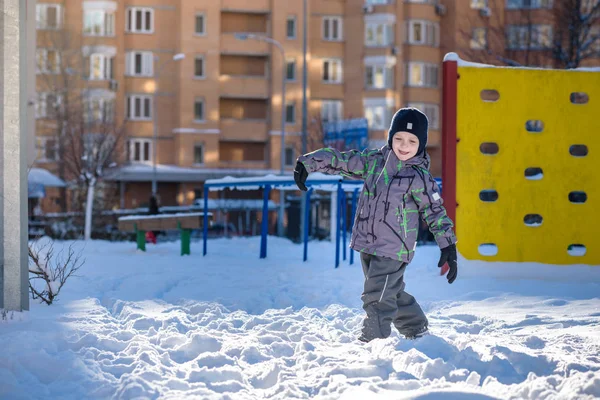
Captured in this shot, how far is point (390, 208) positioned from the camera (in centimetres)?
661


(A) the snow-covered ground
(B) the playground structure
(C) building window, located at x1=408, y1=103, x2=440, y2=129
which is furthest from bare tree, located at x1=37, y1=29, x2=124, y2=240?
(A) the snow-covered ground

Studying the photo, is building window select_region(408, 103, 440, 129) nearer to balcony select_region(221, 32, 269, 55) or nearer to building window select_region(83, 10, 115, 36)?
balcony select_region(221, 32, 269, 55)

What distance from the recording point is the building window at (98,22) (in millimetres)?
49031

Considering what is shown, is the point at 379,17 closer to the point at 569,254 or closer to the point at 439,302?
the point at 569,254

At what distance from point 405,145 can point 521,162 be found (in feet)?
23.5

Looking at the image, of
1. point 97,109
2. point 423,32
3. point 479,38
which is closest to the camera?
point 97,109

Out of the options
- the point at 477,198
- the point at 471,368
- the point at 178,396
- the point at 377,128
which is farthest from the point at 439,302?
the point at 377,128

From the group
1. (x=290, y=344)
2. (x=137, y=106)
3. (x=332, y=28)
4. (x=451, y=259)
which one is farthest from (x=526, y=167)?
(x=137, y=106)

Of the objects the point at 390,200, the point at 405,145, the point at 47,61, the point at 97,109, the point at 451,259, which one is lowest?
the point at 451,259

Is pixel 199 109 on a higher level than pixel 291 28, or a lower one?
lower

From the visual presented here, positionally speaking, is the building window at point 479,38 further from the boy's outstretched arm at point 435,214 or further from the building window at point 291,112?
the boy's outstretched arm at point 435,214

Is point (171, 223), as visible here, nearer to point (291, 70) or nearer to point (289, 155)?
point (289, 155)

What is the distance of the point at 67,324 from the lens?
7164 millimetres

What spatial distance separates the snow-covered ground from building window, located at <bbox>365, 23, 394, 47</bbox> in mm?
39048
